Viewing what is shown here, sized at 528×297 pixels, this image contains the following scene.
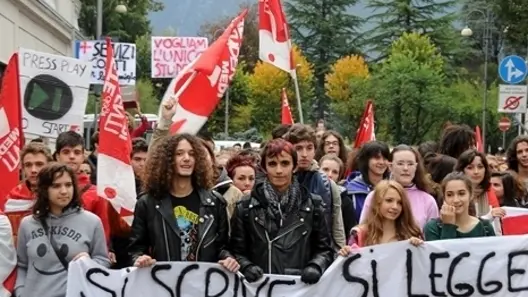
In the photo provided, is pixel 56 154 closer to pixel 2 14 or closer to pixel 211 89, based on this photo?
pixel 211 89

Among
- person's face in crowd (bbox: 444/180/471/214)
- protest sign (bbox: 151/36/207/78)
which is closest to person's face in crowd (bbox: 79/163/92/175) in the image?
person's face in crowd (bbox: 444/180/471/214)

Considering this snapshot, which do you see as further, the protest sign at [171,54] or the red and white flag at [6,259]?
the protest sign at [171,54]

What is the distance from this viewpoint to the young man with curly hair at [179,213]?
5.49 m

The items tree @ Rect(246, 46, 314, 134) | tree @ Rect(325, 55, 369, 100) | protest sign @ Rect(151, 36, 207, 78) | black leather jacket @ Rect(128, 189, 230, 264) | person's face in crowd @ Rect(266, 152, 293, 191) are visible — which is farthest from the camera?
tree @ Rect(325, 55, 369, 100)

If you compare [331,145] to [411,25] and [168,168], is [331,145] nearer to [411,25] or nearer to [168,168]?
[168,168]

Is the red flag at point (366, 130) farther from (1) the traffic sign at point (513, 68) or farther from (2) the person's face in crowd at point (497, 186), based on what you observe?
(1) the traffic sign at point (513, 68)

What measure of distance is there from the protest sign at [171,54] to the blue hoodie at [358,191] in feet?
42.0

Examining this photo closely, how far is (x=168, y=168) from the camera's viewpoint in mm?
5527

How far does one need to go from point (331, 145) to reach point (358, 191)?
141 centimetres

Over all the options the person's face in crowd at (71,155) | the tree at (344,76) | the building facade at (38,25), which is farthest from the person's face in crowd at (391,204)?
the tree at (344,76)

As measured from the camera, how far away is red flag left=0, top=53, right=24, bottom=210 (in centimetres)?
661

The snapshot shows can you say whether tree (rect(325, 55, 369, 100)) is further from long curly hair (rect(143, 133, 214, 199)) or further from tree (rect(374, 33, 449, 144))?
long curly hair (rect(143, 133, 214, 199))

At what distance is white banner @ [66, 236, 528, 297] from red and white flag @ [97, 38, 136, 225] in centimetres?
65

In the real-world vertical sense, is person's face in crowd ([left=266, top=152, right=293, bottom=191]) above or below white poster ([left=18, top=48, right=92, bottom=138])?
below
